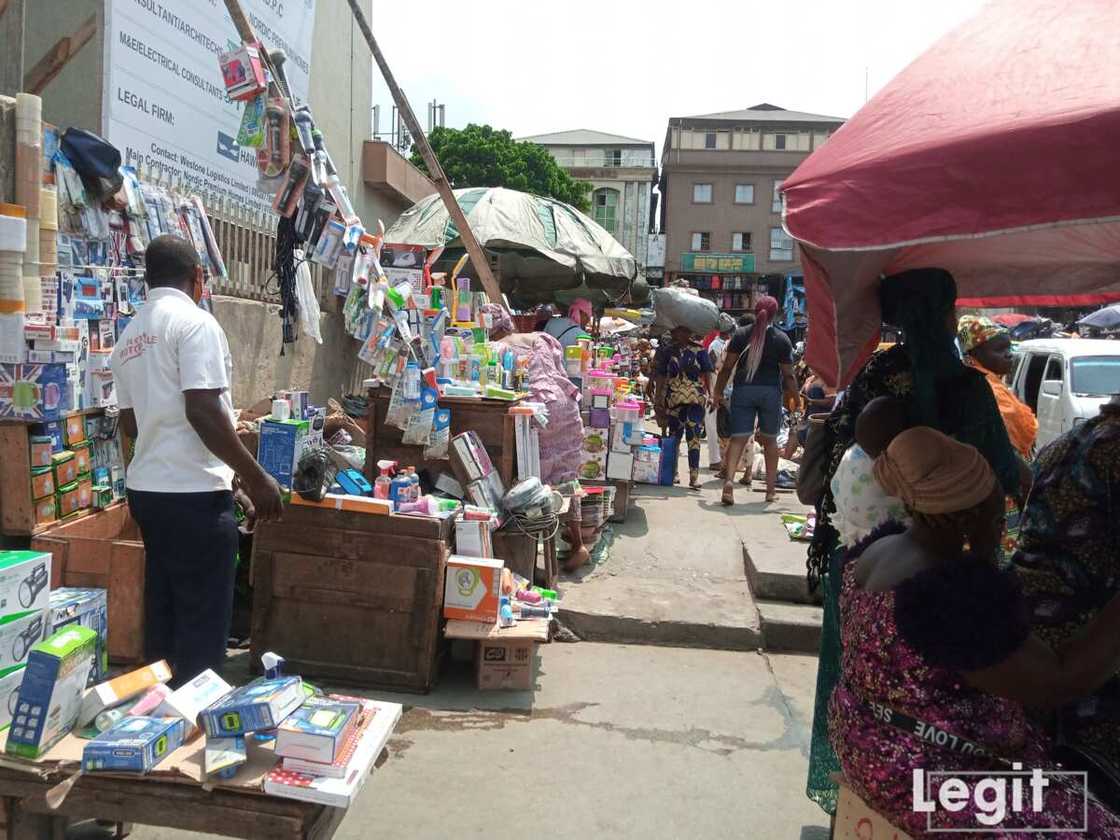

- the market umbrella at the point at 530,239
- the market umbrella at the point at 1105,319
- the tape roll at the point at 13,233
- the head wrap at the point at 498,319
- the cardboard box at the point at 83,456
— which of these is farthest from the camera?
the market umbrella at the point at 1105,319

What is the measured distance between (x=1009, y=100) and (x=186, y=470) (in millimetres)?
2622

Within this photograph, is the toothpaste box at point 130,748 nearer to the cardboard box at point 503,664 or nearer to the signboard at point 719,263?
the cardboard box at point 503,664

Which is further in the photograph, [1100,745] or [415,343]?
[415,343]

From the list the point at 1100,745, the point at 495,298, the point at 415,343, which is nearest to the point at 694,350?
the point at 495,298

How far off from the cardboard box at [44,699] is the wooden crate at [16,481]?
5.92ft

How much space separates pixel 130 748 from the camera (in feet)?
6.83

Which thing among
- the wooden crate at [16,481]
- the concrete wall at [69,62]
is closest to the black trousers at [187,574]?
the wooden crate at [16,481]

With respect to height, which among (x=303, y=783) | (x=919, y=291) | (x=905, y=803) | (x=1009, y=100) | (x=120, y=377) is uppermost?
(x=1009, y=100)

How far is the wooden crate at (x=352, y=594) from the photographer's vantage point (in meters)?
4.11

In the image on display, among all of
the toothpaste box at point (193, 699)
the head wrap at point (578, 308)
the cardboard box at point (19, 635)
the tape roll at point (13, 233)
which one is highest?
the head wrap at point (578, 308)

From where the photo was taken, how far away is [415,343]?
508cm

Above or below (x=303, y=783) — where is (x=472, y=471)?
above

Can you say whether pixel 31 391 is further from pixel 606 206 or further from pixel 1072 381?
pixel 606 206

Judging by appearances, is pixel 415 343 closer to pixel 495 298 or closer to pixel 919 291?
pixel 495 298
